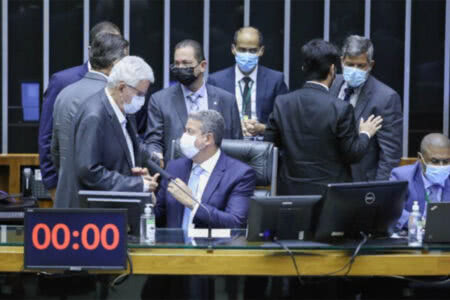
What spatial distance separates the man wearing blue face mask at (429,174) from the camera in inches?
183

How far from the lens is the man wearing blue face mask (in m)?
4.65

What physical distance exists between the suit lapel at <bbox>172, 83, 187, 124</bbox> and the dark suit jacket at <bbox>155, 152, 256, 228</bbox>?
900 millimetres

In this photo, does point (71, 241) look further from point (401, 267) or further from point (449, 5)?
point (449, 5)

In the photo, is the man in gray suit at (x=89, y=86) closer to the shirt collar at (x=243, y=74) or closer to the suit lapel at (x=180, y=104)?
the suit lapel at (x=180, y=104)

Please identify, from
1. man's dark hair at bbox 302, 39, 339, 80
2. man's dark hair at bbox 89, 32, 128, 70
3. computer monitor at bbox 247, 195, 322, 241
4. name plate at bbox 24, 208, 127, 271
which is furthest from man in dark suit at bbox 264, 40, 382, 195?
name plate at bbox 24, 208, 127, 271

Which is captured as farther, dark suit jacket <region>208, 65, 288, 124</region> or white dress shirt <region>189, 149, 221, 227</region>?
dark suit jacket <region>208, 65, 288, 124</region>

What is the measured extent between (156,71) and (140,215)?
172 inches

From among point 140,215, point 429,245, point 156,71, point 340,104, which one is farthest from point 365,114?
point 156,71

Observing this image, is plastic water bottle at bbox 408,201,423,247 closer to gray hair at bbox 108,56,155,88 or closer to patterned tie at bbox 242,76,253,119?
gray hair at bbox 108,56,155,88

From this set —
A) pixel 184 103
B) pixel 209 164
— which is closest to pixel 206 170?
pixel 209 164

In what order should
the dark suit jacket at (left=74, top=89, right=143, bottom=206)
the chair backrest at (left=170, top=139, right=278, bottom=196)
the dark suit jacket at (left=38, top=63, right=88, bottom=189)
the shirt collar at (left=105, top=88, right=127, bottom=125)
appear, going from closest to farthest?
the dark suit jacket at (left=74, top=89, right=143, bottom=206)
the shirt collar at (left=105, top=88, right=127, bottom=125)
the chair backrest at (left=170, top=139, right=278, bottom=196)
the dark suit jacket at (left=38, top=63, right=88, bottom=189)

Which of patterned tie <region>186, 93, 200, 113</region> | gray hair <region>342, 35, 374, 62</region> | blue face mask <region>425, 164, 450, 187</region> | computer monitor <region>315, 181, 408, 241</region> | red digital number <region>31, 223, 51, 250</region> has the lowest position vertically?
red digital number <region>31, 223, 51, 250</region>

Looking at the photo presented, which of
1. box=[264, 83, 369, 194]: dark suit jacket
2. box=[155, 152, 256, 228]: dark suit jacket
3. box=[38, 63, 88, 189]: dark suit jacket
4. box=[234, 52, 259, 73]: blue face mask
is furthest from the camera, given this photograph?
box=[234, 52, 259, 73]: blue face mask

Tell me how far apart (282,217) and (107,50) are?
61.8 inches
